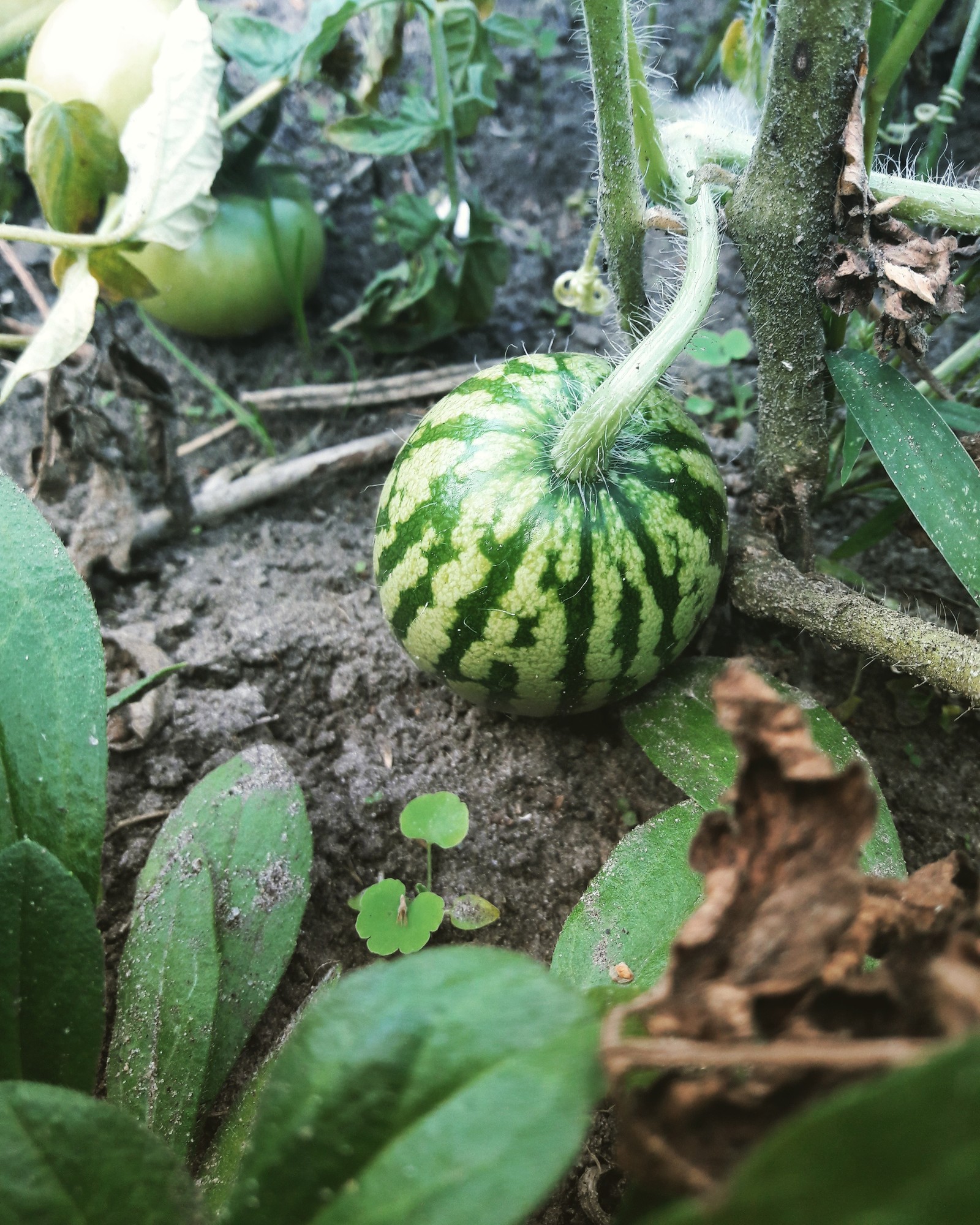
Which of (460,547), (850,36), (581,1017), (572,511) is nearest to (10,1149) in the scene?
(581,1017)

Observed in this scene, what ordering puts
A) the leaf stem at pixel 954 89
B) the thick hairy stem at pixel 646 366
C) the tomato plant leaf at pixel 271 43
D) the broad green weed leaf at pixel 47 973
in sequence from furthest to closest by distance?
the tomato plant leaf at pixel 271 43
the leaf stem at pixel 954 89
the thick hairy stem at pixel 646 366
the broad green weed leaf at pixel 47 973

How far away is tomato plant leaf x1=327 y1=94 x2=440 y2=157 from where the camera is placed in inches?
72.3

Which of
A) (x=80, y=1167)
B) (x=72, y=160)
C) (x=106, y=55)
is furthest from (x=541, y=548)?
(x=106, y=55)

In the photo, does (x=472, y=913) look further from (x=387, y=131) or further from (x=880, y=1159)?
(x=387, y=131)

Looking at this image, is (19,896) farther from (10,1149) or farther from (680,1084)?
(680,1084)

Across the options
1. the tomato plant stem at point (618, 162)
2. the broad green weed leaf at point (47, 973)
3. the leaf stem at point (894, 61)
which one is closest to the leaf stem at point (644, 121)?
the tomato plant stem at point (618, 162)

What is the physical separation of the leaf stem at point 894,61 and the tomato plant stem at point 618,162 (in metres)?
0.32

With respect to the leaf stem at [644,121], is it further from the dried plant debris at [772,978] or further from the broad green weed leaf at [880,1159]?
the broad green weed leaf at [880,1159]

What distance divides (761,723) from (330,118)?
8.14 feet

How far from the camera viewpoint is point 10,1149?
654 millimetres

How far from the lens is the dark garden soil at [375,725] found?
1317 millimetres

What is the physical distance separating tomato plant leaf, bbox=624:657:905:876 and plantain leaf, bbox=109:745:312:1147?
53 centimetres

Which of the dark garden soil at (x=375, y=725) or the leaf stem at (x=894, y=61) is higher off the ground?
the leaf stem at (x=894, y=61)

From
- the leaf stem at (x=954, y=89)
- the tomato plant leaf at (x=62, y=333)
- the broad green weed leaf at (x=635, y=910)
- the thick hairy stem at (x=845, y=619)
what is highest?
the leaf stem at (x=954, y=89)
